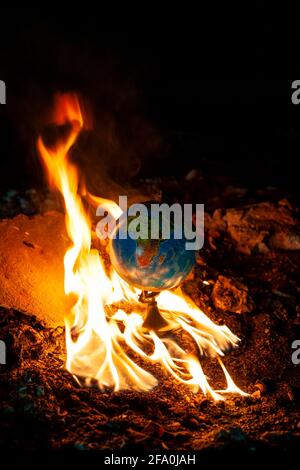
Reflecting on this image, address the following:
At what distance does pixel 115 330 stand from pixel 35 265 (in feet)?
4.63

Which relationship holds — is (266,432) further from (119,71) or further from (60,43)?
(60,43)

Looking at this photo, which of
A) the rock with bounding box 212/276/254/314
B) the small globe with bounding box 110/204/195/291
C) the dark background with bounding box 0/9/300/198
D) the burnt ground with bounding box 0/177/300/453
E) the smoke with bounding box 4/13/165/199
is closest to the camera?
the burnt ground with bounding box 0/177/300/453

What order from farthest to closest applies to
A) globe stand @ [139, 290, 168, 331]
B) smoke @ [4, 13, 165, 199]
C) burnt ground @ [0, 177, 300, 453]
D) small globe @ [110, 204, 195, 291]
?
1. smoke @ [4, 13, 165, 199]
2. globe stand @ [139, 290, 168, 331]
3. small globe @ [110, 204, 195, 291]
4. burnt ground @ [0, 177, 300, 453]

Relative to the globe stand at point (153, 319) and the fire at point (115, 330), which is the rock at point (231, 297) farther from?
the globe stand at point (153, 319)

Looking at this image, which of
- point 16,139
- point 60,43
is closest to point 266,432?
point 16,139

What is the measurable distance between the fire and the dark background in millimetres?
2898

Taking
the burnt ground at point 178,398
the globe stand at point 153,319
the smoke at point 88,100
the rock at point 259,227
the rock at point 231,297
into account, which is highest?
the smoke at point 88,100

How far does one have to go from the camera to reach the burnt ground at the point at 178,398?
3.79 metres

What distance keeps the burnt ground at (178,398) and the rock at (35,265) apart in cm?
24

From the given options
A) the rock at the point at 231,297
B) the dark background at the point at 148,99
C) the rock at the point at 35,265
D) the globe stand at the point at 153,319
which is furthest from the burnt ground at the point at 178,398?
the dark background at the point at 148,99

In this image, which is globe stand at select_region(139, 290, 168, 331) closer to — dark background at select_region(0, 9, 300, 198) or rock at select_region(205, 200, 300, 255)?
rock at select_region(205, 200, 300, 255)

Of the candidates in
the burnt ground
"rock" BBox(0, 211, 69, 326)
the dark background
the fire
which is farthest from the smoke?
the burnt ground

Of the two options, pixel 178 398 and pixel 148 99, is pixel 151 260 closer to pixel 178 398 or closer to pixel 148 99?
pixel 178 398

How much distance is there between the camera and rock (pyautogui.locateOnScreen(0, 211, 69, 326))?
5.23 metres
